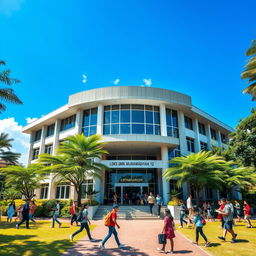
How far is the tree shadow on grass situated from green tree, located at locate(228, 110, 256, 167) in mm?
20342

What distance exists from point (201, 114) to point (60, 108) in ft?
61.4

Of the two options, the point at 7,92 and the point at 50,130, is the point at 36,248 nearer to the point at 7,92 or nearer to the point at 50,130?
the point at 7,92

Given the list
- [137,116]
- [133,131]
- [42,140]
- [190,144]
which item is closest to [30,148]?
[42,140]

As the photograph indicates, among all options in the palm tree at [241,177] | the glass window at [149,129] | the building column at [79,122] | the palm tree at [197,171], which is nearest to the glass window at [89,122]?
the building column at [79,122]

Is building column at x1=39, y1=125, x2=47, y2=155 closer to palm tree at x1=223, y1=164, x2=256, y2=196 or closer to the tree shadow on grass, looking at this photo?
the tree shadow on grass

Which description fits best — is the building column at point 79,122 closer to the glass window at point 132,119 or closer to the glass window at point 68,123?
the glass window at point 68,123

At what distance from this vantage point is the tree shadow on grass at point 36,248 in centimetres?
666

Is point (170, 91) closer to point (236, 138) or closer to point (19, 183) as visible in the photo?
point (236, 138)

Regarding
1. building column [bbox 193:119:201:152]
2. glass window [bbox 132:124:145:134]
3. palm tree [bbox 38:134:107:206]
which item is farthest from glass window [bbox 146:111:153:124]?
building column [bbox 193:119:201:152]

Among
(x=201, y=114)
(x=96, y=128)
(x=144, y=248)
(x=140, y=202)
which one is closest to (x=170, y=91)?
(x=201, y=114)

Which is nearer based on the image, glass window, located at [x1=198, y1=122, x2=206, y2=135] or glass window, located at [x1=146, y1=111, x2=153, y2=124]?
glass window, located at [x1=146, y1=111, x2=153, y2=124]

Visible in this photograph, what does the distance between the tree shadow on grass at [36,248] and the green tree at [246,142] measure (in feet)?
66.7

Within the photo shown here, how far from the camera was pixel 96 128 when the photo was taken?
23.0m

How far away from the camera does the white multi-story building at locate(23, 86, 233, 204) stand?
20.7 m
